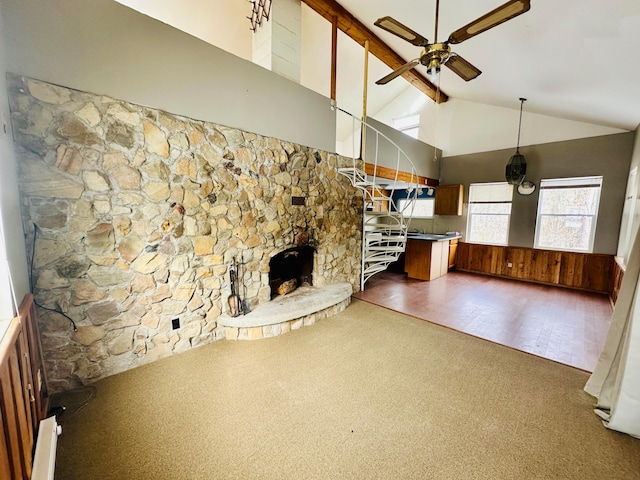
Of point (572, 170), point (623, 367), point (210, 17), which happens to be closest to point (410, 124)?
point (572, 170)

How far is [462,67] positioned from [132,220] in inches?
137

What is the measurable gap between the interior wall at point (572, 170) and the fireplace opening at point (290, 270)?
4.78 m

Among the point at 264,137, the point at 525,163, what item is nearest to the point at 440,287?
the point at 525,163

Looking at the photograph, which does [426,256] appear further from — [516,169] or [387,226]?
[516,169]

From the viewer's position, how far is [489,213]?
5.96 m

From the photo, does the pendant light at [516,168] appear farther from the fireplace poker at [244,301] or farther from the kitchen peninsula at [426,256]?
the fireplace poker at [244,301]

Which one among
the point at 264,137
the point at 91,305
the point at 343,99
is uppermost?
the point at 343,99

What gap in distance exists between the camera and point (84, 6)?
190 centimetres

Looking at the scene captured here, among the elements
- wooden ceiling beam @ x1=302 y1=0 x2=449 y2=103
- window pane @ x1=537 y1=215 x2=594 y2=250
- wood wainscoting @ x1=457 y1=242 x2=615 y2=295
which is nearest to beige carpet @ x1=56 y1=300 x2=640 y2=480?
wood wainscoting @ x1=457 y1=242 x2=615 y2=295

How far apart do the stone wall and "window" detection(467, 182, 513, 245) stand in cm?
511

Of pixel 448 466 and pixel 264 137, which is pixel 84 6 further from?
pixel 448 466

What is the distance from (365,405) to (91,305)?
7.69 ft

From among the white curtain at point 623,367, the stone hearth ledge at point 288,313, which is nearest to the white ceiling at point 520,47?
the white curtain at point 623,367

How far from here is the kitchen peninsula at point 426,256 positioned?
17.6 feet
